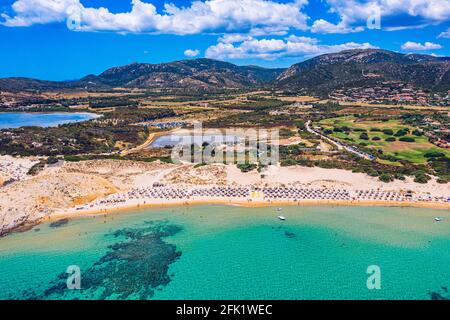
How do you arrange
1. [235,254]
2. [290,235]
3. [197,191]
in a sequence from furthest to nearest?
[197,191]
[290,235]
[235,254]

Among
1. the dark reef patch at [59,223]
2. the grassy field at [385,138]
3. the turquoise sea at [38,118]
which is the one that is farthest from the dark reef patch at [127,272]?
the turquoise sea at [38,118]

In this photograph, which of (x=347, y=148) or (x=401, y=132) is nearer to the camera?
(x=347, y=148)

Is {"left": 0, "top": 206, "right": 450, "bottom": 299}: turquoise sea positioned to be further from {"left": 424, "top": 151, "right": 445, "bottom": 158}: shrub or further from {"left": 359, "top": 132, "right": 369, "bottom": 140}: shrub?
{"left": 359, "top": 132, "right": 369, "bottom": 140}: shrub

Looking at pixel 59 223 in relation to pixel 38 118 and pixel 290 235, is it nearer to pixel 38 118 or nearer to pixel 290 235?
pixel 290 235

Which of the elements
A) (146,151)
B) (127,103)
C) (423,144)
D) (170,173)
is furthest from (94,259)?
(127,103)

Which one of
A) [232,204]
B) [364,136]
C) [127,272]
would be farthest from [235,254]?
[364,136]

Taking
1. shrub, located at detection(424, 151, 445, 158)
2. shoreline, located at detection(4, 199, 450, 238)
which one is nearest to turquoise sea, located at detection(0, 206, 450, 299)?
shoreline, located at detection(4, 199, 450, 238)

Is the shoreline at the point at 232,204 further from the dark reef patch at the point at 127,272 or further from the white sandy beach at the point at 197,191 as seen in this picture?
the dark reef patch at the point at 127,272
